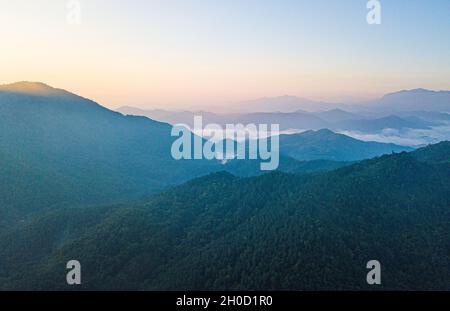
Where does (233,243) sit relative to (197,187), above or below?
below

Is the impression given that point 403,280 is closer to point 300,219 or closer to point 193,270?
point 300,219

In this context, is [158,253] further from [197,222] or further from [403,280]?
[403,280]
